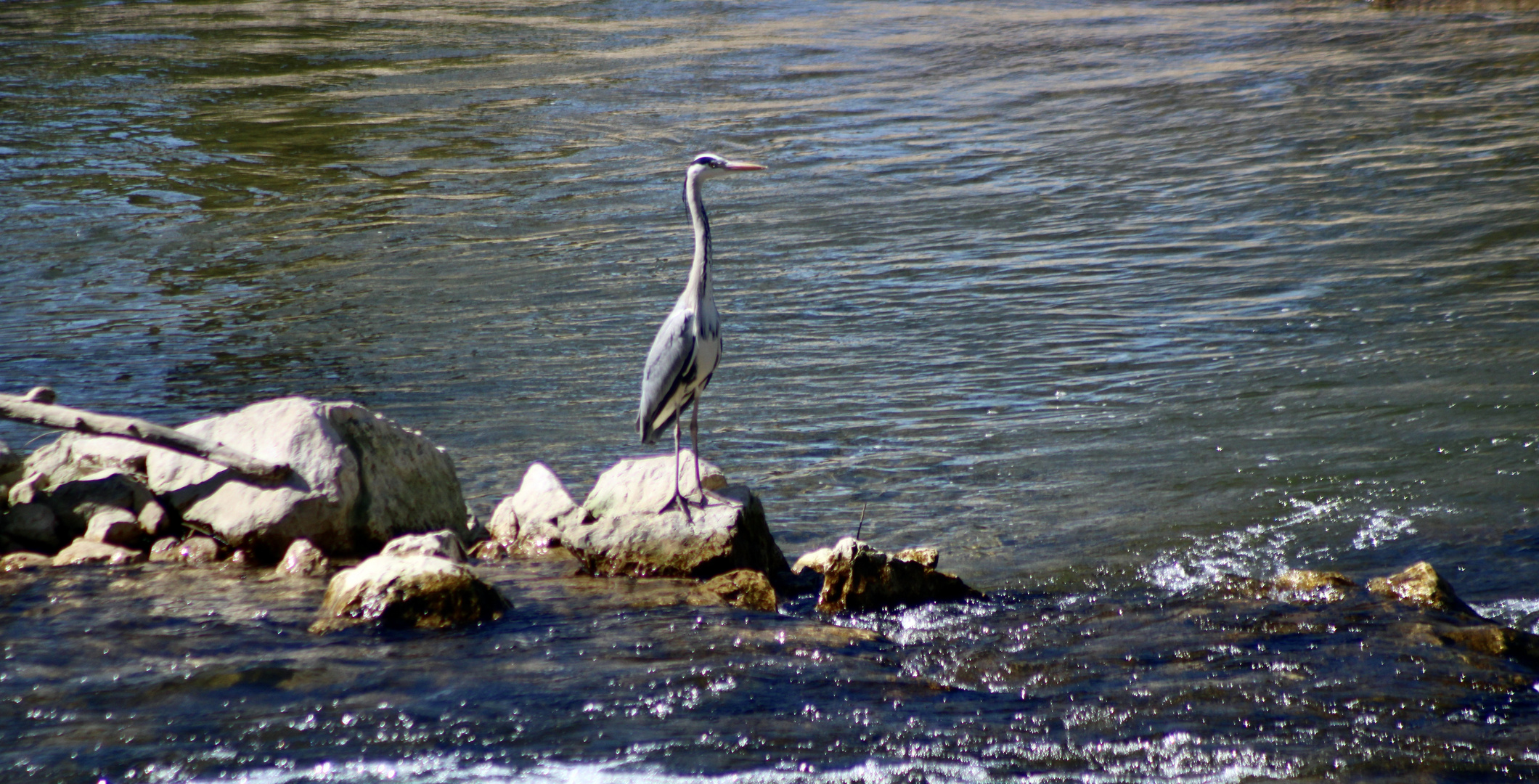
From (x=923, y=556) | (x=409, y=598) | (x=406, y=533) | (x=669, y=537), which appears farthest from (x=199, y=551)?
(x=923, y=556)

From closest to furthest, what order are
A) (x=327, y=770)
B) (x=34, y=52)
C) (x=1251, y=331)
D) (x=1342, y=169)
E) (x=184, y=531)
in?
(x=327, y=770), (x=184, y=531), (x=1251, y=331), (x=1342, y=169), (x=34, y=52)

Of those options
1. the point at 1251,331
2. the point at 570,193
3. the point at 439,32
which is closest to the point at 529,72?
the point at 439,32

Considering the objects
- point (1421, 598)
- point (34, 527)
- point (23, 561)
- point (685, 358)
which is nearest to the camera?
point (1421, 598)

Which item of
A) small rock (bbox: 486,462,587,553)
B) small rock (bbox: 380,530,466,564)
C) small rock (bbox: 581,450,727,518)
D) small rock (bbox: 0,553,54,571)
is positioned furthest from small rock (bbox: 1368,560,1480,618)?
small rock (bbox: 0,553,54,571)

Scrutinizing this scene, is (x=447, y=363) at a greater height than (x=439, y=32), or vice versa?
(x=439, y=32)

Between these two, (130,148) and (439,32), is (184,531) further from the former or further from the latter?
(439,32)

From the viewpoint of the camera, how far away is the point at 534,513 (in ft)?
21.1

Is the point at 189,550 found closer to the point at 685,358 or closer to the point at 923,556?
the point at 685,358

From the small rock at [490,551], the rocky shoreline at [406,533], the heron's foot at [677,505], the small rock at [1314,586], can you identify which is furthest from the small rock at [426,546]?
the small rock at [1314,586]

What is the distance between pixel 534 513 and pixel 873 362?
11.1 feet

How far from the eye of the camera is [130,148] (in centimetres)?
1670

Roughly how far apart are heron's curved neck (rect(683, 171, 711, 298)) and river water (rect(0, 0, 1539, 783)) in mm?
1308

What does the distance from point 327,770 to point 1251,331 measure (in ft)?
23.4

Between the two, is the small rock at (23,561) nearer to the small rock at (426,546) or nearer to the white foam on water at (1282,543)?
the small rock at (426,546)
